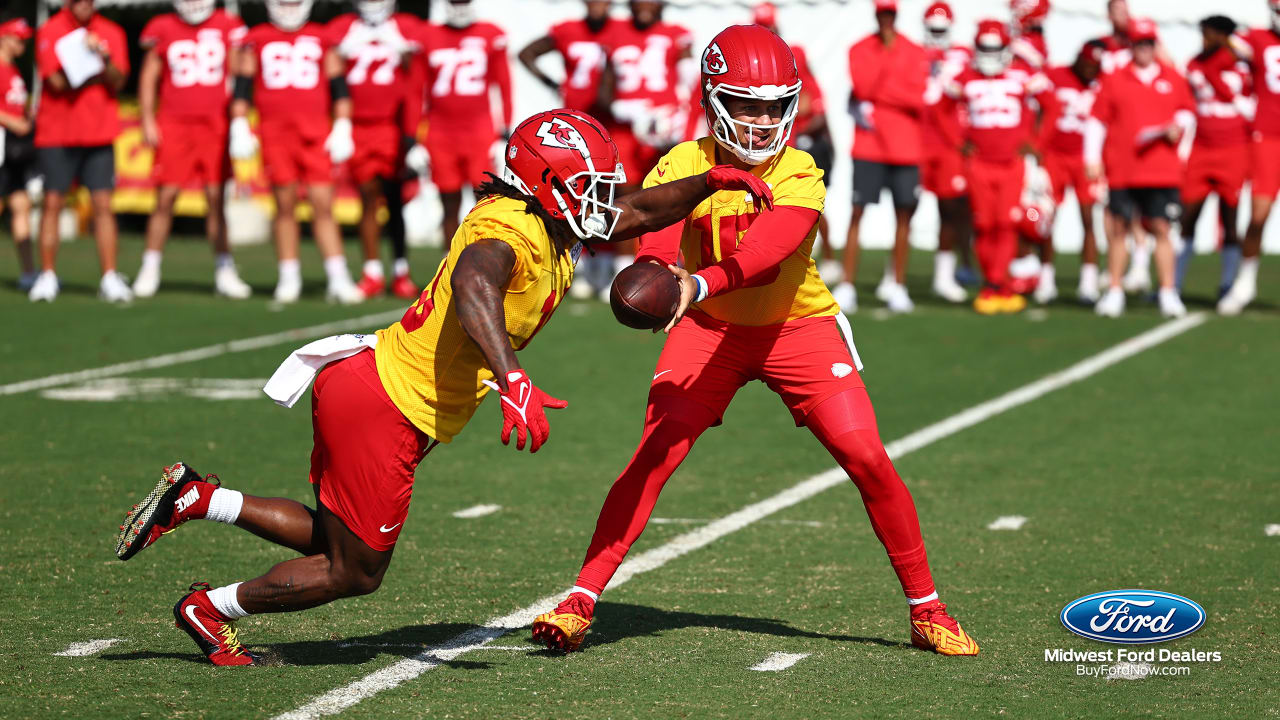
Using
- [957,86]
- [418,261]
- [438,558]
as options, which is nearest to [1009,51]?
[957,86]

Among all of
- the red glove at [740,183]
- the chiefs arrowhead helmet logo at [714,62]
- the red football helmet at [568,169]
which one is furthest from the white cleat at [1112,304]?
the red football helmet at [568,169]

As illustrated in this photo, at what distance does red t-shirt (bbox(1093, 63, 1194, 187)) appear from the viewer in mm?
14539

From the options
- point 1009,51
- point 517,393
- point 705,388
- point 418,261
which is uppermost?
point 517,393

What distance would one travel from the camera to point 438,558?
6.54 m

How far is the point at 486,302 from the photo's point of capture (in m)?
4.57

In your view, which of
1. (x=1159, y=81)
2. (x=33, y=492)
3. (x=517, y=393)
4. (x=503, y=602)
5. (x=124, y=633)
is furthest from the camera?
(x=1159, y=81)

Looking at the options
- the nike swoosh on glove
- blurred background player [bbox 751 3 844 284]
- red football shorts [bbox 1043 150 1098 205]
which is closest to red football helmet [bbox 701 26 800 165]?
blurred background player [bbox 751 3 844 284]

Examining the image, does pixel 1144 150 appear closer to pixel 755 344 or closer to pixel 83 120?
pixel 83 120

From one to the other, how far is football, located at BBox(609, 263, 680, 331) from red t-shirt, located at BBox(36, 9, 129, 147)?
10.8m

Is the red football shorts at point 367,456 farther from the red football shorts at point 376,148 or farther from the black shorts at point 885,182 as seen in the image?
the red football shorts at point 376,148

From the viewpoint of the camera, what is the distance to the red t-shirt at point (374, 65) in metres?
14.9

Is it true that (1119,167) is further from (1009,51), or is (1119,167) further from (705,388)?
(705,388)

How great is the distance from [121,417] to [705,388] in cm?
507

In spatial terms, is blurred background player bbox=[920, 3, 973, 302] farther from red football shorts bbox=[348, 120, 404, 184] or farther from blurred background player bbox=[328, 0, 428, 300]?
red football shorts bbox=[348, 120, 404, 184]
